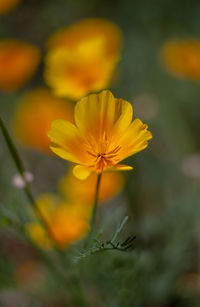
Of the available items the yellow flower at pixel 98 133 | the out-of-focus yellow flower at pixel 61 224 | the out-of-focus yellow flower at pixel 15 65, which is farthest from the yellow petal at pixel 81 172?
the out-of-focus yellow flower at pixel 15 65

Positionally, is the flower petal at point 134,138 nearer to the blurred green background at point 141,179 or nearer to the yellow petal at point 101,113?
the yellow petal at point 101,113

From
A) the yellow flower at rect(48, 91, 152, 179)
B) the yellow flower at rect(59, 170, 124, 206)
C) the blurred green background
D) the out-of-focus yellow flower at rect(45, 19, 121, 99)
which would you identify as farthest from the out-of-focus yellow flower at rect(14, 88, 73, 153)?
the yellow flower at rect(48, 91, 152, 179)

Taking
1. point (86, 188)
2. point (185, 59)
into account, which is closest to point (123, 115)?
point (86, 188)

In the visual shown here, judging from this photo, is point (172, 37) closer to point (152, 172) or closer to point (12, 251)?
point (152, 172)

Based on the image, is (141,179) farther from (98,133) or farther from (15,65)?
(98,133)

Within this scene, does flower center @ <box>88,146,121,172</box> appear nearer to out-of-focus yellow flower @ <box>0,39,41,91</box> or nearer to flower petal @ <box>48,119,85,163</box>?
Answer: flower petal @ <box>48,119,85,163</box>

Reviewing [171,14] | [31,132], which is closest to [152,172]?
[31,132]
